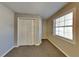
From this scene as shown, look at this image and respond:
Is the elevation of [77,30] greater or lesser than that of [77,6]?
lesser

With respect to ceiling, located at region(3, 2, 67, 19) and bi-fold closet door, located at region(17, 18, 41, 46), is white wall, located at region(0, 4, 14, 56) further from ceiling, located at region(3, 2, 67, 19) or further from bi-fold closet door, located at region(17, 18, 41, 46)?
bi-fold closet door, located at region(17, 18, 41, 46)

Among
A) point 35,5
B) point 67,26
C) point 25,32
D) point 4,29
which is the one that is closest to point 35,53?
point 4,29

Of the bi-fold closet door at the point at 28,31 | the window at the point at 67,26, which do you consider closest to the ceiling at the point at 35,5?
the window at the point at 67,26

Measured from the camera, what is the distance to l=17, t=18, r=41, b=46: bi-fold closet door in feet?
21.9

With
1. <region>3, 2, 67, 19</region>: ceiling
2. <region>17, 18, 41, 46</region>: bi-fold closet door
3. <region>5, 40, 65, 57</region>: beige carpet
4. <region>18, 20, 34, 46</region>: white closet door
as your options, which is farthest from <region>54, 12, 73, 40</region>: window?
<region>18, 20, 34, 46</region>: white closet door

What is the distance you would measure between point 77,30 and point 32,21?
13.2ft

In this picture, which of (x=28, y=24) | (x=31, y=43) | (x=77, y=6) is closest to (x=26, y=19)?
(x=28, y=24)

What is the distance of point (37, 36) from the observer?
273 inches

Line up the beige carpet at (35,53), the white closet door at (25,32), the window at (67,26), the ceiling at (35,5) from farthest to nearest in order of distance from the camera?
the white closet door at (25,32) < the beige carpet at (35,53) < the window at (67,26) < the ceiling at (35,5)

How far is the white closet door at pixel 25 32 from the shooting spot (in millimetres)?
6641

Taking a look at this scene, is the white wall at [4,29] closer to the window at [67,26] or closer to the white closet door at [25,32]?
the white closet door at [25,32]

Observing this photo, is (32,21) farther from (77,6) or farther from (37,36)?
(77,6)

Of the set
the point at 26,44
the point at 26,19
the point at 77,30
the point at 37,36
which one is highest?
the point at 26,19

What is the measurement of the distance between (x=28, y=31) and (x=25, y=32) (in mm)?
193
